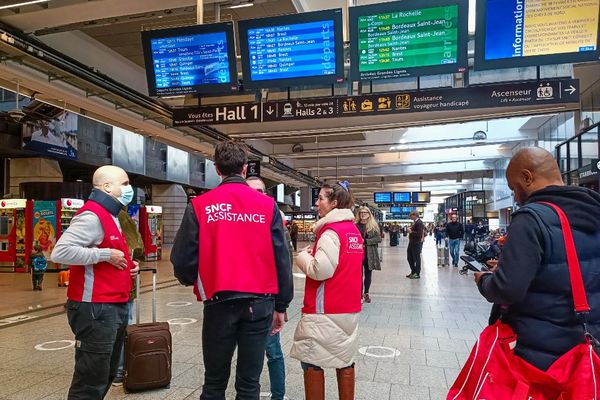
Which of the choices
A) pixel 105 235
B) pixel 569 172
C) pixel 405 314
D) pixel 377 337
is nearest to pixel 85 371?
pixel 105 235

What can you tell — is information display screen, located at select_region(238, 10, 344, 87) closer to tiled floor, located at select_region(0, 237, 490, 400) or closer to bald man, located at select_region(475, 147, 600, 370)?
tiled floor, located at select_region(0, 237, 490, 400)

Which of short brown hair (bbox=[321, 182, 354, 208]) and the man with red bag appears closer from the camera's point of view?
the man with red bag

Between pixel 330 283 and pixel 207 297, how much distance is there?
35.0 inches

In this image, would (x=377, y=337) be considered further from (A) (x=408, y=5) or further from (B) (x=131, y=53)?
(B) (x=131, y=53)

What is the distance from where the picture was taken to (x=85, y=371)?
2535 mm

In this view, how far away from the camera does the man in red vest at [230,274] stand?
214 centimetres

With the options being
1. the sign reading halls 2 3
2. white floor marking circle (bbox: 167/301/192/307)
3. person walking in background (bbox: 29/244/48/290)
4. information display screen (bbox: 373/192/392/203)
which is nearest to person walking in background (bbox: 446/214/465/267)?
the sign reading halls 2 3

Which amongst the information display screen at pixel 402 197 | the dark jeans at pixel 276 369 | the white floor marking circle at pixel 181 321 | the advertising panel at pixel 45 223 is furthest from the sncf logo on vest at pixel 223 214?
the information display screen at pixel 402 197

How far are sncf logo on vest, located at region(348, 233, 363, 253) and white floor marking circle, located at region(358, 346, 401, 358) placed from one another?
7.38 feet

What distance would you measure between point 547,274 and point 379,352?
11.4 ft

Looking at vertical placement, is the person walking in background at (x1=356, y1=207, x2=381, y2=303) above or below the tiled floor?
above

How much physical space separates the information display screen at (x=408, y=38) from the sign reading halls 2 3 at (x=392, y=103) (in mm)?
373

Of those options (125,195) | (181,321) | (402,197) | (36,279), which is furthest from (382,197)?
(125,195)

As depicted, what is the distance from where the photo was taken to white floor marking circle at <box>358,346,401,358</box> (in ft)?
15.6
